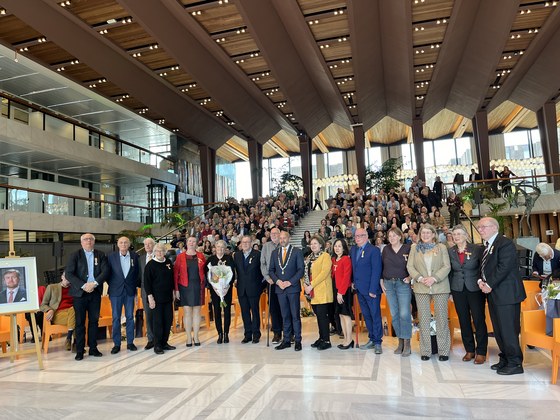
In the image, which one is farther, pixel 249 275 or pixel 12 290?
pixel 249 275

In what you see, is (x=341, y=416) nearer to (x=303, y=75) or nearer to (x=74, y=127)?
(x=303, y=75)

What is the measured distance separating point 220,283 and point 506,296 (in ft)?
11.2

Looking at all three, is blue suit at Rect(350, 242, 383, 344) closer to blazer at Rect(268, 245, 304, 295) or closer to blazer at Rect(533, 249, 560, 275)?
blazer at Rect(268, 245, 304, 295)

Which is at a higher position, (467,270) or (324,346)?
(467,270)

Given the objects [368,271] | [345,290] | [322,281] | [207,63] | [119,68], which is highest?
[207,63]

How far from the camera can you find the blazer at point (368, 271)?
5141 millimetres

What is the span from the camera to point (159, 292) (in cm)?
566

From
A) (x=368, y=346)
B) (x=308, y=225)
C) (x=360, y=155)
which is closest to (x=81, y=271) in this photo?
(x=368, y=346)

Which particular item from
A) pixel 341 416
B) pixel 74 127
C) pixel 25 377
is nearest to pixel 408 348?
pixel 341 416

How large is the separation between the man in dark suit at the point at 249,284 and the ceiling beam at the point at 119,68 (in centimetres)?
909

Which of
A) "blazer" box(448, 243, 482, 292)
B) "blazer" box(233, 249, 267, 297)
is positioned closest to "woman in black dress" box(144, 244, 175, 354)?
"blazer" box(233, 249, 267, 297)

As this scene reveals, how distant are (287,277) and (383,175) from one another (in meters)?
16.0

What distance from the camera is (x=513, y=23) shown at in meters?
12.6

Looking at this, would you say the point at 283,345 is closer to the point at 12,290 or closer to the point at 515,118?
the point at 12,290
